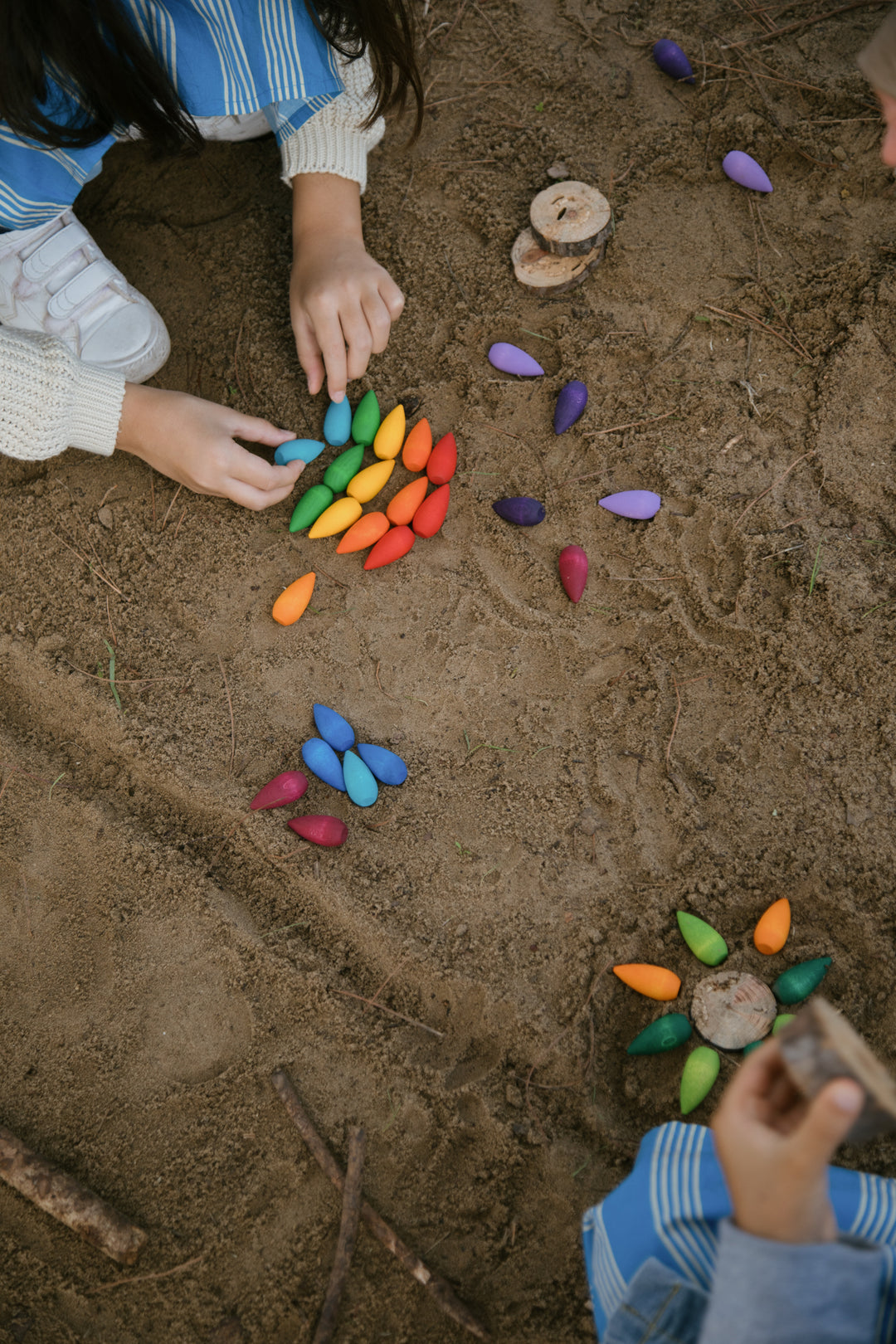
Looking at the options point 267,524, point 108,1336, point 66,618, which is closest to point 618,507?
point 267,524

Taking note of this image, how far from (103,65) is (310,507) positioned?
91 cm

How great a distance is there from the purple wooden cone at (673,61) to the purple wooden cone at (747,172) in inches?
13.2

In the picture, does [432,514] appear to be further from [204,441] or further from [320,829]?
[320,829]

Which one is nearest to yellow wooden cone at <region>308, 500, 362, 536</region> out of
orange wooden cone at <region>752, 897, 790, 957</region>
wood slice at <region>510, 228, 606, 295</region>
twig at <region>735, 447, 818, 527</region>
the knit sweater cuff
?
the knit sweater cuff

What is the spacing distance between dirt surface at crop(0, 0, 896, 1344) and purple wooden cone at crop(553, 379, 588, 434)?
0.04 metres

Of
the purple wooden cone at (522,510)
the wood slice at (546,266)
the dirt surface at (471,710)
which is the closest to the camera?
the dirt surface at (471,710)

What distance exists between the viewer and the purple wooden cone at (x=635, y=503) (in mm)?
2047

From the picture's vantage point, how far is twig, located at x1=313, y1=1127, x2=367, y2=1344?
1.51 m

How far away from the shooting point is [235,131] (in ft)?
7.69

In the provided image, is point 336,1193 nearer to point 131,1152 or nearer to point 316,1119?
point 316,1119

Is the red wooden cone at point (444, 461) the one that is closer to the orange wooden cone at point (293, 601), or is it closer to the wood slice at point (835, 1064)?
the orange wooden cone at point (293, 601)

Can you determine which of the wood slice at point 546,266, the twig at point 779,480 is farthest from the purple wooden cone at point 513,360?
the twig at point 779,480

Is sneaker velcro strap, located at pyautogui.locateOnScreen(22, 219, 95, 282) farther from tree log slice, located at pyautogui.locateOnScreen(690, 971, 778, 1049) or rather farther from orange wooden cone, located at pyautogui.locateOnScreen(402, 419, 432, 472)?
tree log slice, located at pyautogui.locateOnScreen(690, 971, 778, 1049)

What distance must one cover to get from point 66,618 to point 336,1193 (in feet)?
4.52
